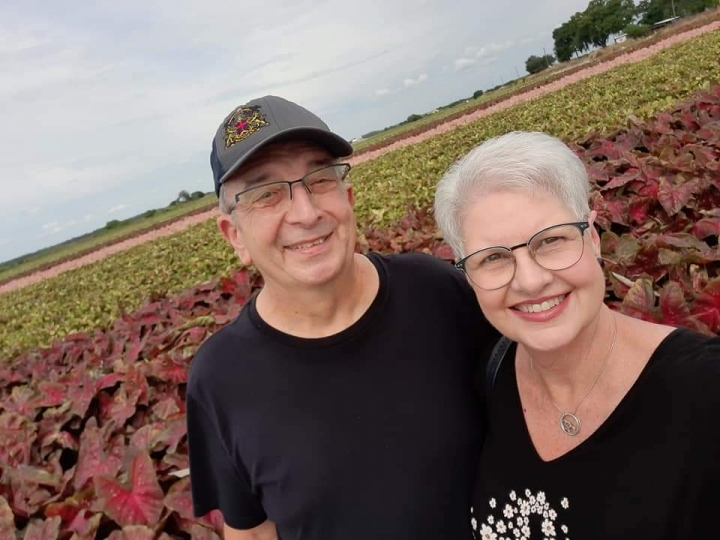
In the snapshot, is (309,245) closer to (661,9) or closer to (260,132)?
(260,132)

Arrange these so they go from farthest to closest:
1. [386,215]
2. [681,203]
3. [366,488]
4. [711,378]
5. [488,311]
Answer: [386,215] < [681,203] < [366,488] < [488,311] < [711,378]

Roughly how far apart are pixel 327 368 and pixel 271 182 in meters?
0.56

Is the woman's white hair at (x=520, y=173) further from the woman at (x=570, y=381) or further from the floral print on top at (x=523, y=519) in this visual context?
the floral print on top at (x=523, y=519)

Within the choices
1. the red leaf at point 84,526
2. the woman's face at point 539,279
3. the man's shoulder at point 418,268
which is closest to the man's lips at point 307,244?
the man's shoulder at point 418,268

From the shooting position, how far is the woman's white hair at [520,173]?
4.61 ft

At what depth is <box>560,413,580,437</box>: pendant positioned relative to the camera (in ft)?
4.70

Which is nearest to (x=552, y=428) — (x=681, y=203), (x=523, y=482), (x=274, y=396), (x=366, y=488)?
(x=523, y=482)

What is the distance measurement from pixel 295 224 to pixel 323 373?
437 mm

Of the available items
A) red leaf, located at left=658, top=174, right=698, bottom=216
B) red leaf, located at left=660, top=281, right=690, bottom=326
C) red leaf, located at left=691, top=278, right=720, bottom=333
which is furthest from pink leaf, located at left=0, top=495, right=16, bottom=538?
red leaf, located at left=658, top=174, right=698, bottom=216

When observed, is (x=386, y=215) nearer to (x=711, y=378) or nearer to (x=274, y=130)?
(x=274, y=130)

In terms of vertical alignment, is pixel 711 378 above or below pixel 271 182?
below

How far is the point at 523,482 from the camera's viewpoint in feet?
4.78

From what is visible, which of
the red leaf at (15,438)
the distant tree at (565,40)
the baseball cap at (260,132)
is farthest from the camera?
the distant tree at (565,40)

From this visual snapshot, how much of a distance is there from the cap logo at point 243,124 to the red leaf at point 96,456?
1.55 m
